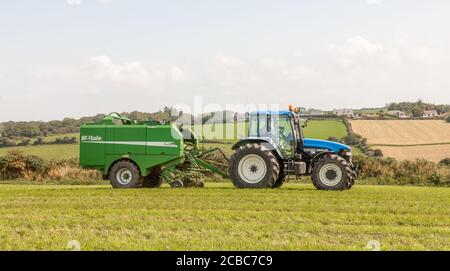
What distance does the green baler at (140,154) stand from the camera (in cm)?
1956

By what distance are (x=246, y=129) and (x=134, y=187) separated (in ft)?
13.6

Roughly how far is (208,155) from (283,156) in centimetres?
285

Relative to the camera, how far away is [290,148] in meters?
18.6

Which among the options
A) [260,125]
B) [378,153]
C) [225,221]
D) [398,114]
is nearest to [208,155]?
[260,125]

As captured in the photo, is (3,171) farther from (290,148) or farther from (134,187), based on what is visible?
(290,148)

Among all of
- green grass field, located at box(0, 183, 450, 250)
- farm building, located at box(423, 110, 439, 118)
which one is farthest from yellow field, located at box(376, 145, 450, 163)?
green grass field, located at box(0, 183, 450, 250)

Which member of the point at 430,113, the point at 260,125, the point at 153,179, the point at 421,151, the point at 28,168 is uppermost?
the point at 430,113

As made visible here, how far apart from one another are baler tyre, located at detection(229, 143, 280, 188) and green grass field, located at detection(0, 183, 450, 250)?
1571mm

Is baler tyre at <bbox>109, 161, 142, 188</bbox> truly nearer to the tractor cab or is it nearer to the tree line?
the tractor cab

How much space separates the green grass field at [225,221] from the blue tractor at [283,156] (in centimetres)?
156

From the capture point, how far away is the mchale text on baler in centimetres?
1814

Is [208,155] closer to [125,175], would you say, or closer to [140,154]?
[140,154]

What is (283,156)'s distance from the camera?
1862 centimetres

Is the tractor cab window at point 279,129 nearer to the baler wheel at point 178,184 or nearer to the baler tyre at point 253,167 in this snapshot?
the baler tyre at point 253,167
